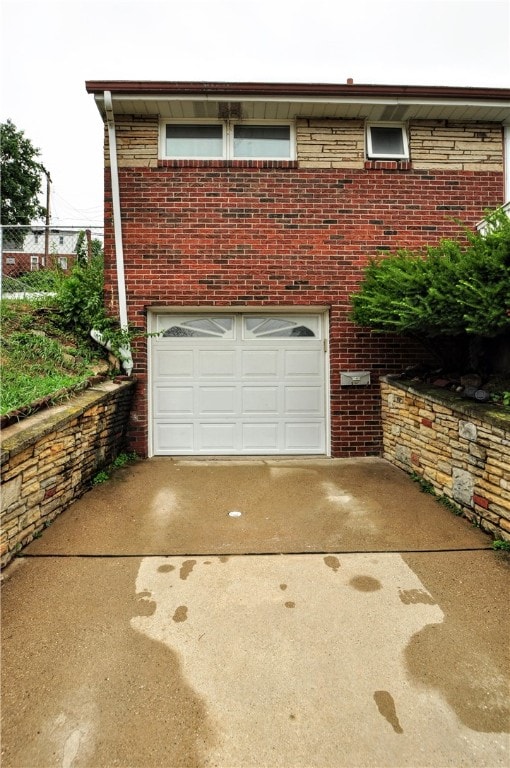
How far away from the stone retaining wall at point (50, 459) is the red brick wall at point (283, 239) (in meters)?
1.27

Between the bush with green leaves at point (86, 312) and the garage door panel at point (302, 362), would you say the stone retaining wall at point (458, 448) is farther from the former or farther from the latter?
the bush with green leaves at point (86, 312)

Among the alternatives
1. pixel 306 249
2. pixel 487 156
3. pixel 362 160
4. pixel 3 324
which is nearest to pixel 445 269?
pixel 306 249

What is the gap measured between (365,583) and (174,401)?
3866 mm

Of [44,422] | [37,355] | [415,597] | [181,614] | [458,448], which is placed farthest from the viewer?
[37,355]

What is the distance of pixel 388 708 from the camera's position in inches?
68.5

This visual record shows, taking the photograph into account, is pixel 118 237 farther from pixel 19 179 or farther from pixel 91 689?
pixel 19 179

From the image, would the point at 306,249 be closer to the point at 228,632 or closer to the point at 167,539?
the point at 167,539

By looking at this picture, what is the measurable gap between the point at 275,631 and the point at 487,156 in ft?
22.3

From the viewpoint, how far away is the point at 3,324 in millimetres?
5629

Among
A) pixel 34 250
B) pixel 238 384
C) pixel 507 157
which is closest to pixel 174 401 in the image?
pixel 238 384

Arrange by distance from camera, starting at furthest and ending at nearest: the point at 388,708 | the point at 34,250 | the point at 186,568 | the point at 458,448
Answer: the point at 34,250, the point at 458,448, the point at 186,568, the point at 388,708

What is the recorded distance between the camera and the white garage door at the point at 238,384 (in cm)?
586

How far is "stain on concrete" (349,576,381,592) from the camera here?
8.49 feet

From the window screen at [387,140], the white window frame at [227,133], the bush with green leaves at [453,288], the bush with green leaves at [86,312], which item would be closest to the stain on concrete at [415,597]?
the bush with green leaves at [453,288]
